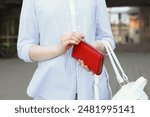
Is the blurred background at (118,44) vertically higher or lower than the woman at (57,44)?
lower

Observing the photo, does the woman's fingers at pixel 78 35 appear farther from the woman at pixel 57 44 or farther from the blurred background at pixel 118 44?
the blurred background at pixel 118 44

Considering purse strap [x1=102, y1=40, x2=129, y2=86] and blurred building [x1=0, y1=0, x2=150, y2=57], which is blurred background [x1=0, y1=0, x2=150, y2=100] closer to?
blurred building [x1=0, y1=0, x2=150, y2=57]

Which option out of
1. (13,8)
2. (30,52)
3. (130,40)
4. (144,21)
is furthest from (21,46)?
(130,40)

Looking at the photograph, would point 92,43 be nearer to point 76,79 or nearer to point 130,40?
point 76,79

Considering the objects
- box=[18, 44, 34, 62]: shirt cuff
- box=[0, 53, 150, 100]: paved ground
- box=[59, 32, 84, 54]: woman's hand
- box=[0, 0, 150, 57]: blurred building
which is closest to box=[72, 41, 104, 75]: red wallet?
box=[59, 32, 84, 54]: woman's hand

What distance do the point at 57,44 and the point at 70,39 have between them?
0.13 m

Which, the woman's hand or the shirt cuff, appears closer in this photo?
the woman's hand

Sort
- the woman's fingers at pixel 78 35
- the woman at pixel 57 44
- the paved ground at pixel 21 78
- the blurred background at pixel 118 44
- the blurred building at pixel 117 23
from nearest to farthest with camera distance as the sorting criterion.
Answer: the woman's fingers at pixel 78 35, the woman at pixel 57 44, the paved ground at pixel 21 78, the blurred background at pixel 118 44, the blurred building at pixel 117 23

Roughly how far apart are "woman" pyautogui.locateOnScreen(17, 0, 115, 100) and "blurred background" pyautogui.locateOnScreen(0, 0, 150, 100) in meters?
6.64

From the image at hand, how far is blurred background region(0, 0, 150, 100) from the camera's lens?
43.0 ft

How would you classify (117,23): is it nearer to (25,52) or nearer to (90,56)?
(25,52)

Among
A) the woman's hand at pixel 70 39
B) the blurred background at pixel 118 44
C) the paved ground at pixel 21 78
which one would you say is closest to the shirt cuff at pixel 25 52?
the woman's hand at pixel 70 39

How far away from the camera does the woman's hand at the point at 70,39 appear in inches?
74.4

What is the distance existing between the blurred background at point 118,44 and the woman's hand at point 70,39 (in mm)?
6825
